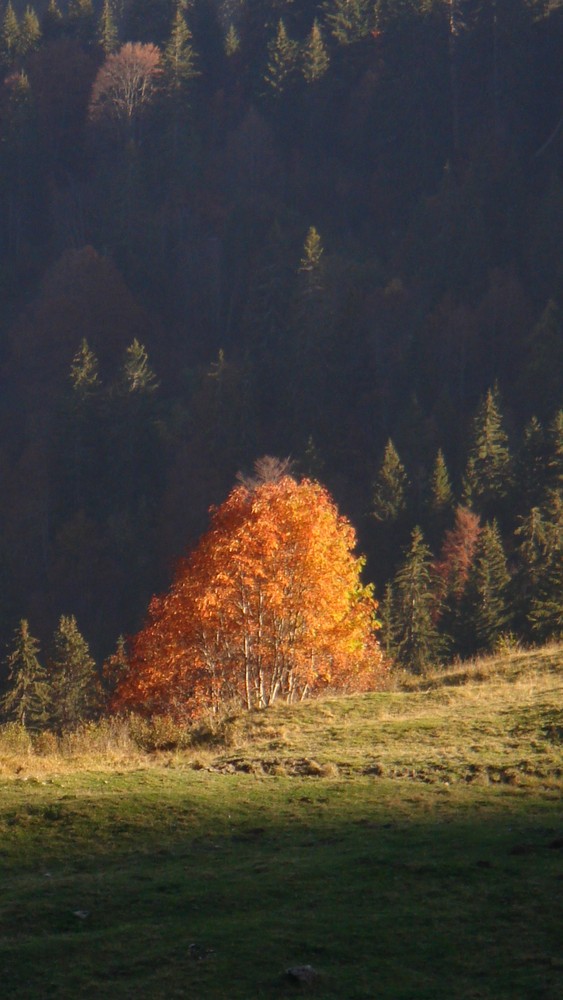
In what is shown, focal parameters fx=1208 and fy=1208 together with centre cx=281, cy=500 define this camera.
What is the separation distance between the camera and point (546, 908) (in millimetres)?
9547

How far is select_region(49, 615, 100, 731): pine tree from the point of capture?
176ft

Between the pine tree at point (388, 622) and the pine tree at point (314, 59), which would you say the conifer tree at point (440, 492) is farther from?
the pine tree at point (314, 59)

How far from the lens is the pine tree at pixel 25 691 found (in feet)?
167

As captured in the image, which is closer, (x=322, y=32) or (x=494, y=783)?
(x=494, y=783)

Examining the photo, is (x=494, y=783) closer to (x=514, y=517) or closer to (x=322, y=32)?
(x=514, y=517)

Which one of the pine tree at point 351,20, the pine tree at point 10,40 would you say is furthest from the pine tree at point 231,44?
the pine tree at point 10,40

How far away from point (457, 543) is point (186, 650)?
40.3 meters

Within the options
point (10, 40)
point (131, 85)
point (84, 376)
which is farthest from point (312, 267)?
point (10, 40)

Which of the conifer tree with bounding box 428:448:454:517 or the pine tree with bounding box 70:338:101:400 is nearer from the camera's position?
the conifer tree with bounding box 428:448:454:517

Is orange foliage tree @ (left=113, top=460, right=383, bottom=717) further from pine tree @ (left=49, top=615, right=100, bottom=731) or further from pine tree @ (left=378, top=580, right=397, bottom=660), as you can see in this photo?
pine tree @ (left=378, top=580, right=397, bottom=660)

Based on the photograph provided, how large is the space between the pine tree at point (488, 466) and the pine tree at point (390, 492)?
4788mm

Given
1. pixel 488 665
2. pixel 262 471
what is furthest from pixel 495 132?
pixel 488 665

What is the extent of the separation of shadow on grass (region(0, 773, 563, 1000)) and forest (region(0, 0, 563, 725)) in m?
43.9

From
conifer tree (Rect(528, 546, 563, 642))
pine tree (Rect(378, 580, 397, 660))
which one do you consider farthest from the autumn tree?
conifer tree (Rect(528, 546, 563, 642))
